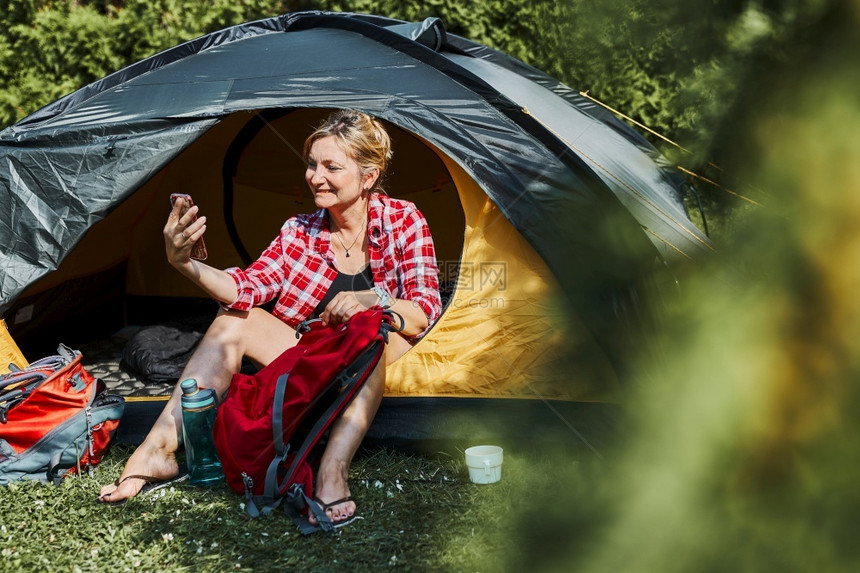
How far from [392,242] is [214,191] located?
148cm

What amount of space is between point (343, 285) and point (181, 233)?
0.58 meters

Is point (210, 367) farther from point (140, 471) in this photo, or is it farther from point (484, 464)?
point (484, 464)

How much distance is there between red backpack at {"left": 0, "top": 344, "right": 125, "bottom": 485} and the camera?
227cm

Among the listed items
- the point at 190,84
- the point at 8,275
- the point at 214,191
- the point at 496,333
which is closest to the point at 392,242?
the point at 496,333

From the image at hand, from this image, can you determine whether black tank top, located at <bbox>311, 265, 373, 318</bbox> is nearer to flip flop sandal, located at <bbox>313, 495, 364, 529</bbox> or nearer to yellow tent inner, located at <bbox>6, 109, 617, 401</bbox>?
yellow tent inner, located at <bbox>6, 109, 617, 401</bbox>

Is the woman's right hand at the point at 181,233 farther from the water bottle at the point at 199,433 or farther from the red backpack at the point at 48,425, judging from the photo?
the red backpack at the point at 48,425

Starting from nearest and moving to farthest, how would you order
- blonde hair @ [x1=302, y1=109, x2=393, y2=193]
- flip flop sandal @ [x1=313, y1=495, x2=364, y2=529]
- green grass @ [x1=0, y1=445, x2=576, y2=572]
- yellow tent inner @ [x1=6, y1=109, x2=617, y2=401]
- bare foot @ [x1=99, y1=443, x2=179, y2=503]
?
green grass @ [x1=0, y1=445, x2=576, y2=572]
flip flop sandal @ [x1=313, y1=495, x2=364, y2=529]
bare foot @ [x1=99, y1=443, x2=179, y2=503]
yellow tent inner @ [x1=6, y1=109, x2=617, y2=401]
blonde hair @ [x1=302, y1=109, x2=393, y2=193]

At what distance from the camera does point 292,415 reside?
2.13 m

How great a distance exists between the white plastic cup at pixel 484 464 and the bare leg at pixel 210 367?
67 cm

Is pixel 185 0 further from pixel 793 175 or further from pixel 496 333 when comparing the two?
pixel 793 175

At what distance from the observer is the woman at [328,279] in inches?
87.8

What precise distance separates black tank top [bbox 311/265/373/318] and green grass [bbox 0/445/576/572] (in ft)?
1.69

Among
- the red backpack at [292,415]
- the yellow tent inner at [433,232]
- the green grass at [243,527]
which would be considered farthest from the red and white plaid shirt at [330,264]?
the green grass at [243,527]

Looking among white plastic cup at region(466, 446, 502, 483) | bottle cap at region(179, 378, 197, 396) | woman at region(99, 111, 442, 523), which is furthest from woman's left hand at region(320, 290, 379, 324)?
white plastic cup at region(466, 446, 502, 483)
